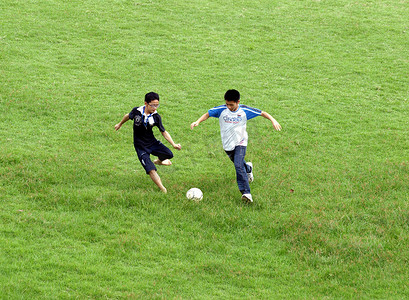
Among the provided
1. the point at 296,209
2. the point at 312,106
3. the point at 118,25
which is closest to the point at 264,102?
the point at 312,106

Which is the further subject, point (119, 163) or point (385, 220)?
point (119, 163)

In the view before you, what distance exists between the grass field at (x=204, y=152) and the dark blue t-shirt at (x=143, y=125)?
3.95 feet

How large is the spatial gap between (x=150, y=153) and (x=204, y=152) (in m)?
3.55

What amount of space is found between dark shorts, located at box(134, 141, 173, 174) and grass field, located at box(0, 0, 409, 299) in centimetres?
78

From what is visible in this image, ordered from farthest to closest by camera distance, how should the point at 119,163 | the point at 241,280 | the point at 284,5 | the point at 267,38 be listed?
the point at 284,5, the point at 267,38, the point at 119,163, the point at 241,280

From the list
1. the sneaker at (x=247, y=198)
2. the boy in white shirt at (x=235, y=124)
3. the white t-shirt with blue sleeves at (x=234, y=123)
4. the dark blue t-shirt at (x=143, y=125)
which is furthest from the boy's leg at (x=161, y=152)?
the sneaker at (x=247, y=198)

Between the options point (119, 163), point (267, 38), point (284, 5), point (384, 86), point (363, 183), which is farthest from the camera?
point (284, 5)

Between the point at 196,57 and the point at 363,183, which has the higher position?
the point at 196,57

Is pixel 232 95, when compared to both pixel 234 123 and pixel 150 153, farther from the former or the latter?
pixel 150 153

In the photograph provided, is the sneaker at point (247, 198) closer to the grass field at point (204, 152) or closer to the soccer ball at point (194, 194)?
the grass field at point (204, 152)

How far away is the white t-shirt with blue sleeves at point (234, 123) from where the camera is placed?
12930mm

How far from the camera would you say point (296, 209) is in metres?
12.3

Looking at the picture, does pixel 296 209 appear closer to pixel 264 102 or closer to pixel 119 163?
pixel 119 163

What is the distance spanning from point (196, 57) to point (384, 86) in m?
8.81
